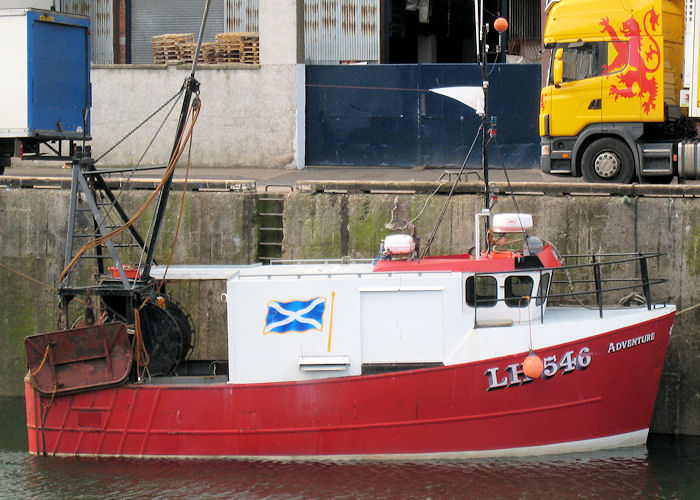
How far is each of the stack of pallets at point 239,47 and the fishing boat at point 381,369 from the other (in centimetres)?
957

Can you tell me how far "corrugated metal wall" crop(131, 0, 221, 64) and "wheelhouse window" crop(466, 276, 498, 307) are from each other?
1293 cm

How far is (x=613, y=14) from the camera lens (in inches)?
591

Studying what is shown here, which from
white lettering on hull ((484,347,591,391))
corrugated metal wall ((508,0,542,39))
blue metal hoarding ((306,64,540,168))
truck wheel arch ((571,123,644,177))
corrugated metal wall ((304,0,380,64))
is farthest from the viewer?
corrugated metal wall ((508,0,542,39))

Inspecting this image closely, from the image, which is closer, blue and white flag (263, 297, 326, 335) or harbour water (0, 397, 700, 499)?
harbour water (0, 397, 700, 499)

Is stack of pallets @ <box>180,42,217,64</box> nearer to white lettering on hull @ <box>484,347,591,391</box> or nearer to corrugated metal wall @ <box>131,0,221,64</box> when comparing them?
corrugated metal wall @ <box>131,0,221,64</box>

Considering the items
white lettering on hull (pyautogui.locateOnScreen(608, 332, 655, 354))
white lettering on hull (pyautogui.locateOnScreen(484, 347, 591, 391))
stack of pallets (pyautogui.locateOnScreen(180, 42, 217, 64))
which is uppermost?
stack of pallets (pyautogui.locateOnScreen(180, 42, 217, 64))

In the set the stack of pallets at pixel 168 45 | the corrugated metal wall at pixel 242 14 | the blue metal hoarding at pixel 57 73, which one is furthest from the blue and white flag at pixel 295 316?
the corrugated metal wall at pixel 242 14

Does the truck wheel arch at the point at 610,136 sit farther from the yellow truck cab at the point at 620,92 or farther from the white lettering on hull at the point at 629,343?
the white lettering on hull at the point at 629,343

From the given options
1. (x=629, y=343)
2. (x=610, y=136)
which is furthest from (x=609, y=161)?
(x=629, y=343)

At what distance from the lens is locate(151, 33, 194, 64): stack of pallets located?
→ 21547 millimetres

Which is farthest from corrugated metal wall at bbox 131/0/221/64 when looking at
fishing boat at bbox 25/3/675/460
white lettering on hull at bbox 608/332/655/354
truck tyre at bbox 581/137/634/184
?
white lettering on hull at bbox 608/332/655/354

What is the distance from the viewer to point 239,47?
70.1 feet

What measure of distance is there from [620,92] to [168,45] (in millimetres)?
10778

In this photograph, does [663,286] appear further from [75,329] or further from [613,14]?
[75,329]
